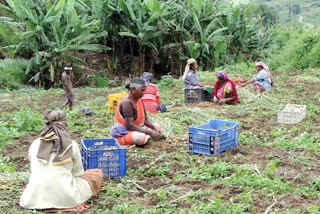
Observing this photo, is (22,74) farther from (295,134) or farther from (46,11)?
Answer: (295,134)

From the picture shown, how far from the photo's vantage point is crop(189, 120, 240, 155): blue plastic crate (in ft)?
19.2

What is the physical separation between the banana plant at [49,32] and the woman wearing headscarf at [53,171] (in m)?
9.72

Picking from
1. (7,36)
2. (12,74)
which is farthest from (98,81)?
(7,36)

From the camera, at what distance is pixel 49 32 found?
14.3 m

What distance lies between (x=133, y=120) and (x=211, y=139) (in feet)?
3.78

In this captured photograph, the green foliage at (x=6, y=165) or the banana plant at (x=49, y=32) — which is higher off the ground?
the banana plant at (x=49, y=32)

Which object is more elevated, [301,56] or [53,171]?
[301,56]

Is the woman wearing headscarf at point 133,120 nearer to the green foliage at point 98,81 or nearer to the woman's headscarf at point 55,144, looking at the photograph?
the woman's headscarf at point 55,144

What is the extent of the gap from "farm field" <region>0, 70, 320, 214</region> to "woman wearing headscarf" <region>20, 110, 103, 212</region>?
18cm

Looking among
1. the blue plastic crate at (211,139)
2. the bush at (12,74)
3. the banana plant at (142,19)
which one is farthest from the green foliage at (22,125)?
the banana plant at (142,19)

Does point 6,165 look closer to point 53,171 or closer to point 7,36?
point 53,171

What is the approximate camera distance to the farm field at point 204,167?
440 cm

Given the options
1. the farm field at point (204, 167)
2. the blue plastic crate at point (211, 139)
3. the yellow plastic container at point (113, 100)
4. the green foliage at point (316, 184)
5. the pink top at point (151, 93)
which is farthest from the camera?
the yellow plastic container at point (113, 100)

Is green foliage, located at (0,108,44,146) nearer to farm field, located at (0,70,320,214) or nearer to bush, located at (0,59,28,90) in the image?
farm field, located at (0,70,320,214)
